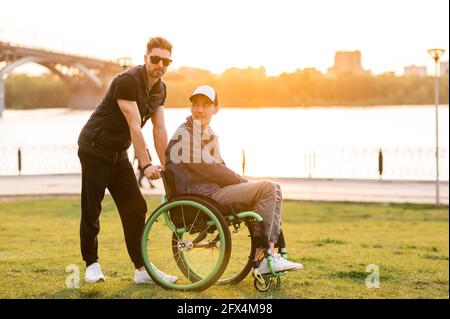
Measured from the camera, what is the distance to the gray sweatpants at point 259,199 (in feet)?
14.3

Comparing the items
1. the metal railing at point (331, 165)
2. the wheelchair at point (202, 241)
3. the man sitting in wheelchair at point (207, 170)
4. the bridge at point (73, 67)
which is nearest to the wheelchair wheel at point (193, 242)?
the wheelchair at point (202, 241)

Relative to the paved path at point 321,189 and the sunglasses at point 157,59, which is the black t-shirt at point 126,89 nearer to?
the sunglasses at point 157,59

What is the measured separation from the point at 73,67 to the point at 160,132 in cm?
4764

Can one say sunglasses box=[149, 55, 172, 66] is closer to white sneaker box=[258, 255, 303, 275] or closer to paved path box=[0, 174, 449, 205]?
white sneaker box=[258, 255, 303, 275]

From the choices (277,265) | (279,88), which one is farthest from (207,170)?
(279,88)

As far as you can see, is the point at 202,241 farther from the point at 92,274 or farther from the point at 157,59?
the point at 157,59

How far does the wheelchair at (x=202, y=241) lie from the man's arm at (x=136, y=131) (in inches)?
5.9

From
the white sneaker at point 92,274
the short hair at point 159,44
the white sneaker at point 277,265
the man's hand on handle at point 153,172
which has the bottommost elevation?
the white sneaker at point 92,274

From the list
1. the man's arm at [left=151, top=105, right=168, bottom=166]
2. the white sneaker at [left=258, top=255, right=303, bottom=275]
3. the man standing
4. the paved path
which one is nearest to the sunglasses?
the man standing

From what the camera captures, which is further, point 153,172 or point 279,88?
point 279,88

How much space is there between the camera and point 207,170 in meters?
4.50

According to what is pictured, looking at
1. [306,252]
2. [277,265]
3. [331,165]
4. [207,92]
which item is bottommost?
[331,165]

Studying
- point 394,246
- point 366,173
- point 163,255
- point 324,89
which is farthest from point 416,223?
point 324,89
